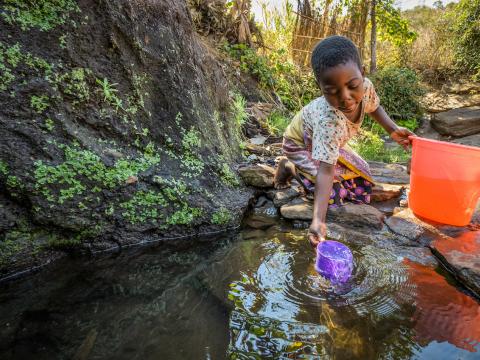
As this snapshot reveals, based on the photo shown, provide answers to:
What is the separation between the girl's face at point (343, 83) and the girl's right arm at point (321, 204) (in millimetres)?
394

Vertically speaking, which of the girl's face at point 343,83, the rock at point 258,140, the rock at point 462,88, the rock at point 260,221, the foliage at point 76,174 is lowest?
the rock at point 260,221

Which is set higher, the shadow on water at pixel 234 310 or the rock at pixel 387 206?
the rock at pixel 387 206

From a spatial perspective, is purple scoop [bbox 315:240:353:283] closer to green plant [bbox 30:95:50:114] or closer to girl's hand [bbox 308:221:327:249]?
girl's hand [bbox 308:221:327:249]

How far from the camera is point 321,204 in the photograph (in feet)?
6.40

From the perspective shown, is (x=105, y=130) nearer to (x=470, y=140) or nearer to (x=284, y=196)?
(x=284, y=196)

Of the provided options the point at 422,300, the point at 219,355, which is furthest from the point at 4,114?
the point at 422,300

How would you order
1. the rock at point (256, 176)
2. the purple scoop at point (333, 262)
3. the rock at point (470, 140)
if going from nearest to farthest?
1. the purple scoop at point (333, 262)
2. the rock at point (256, 176)
3. the rock at point (470, 140)

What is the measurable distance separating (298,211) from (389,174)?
149 centimetres

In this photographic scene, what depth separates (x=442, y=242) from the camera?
2.21m

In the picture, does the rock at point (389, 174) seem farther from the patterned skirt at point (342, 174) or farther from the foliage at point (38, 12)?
the foliage at point (38, 12)

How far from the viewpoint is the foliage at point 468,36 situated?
839 centimetres

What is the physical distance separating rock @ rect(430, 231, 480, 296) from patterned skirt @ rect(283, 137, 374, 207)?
0.76 meters

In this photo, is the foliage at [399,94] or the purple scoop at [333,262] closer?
the purple scoop at [333,262]

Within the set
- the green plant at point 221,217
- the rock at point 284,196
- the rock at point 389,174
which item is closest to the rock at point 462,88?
the rock at point 389,174
